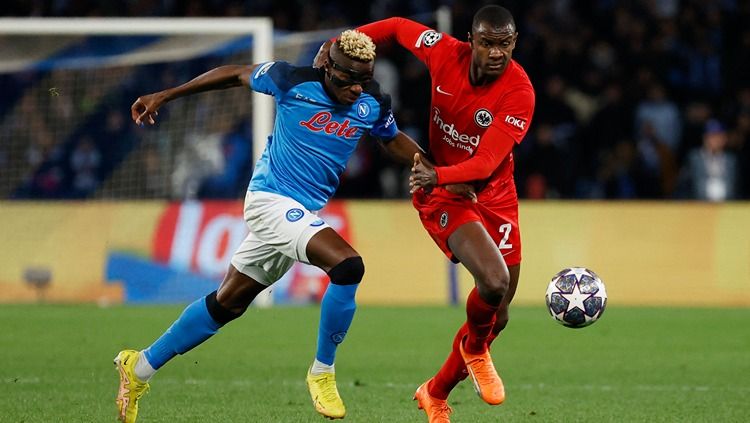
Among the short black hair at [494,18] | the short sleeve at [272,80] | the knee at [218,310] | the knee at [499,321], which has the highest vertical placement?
the short black hair at [494,18]

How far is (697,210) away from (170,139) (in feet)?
21.7

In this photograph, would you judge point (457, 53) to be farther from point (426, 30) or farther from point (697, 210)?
point (697, 210)

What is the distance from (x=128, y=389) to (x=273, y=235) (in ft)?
3.86

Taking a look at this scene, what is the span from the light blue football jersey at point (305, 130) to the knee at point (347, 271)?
1.81 ft

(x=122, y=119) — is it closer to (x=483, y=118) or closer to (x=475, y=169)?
(x=483, y=118)

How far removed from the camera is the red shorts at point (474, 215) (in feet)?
24.1

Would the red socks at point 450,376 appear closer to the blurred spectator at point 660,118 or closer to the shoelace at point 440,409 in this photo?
the shoelace at point 440,409

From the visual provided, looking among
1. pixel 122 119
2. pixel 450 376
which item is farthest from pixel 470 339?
pixel 122 119

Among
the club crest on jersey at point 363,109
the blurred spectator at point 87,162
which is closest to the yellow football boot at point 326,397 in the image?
the club crest on jersey at point 363,109

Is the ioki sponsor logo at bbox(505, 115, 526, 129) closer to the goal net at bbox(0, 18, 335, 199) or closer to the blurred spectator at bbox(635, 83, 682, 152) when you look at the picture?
the goal net at bbox(0, 18, 335, 199)

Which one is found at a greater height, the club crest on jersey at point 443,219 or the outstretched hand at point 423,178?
the outstretched hand at point 423,178

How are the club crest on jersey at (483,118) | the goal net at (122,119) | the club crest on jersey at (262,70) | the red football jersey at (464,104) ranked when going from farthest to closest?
the goal net at (122,119)
the club crest on jersey at (483,118)
the red football jersey at (464,104)
the club crest on jersey at (262,70)

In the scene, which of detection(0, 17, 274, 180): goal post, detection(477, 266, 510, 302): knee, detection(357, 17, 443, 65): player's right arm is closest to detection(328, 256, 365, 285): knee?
detection(477, 266, 510, 302): knee

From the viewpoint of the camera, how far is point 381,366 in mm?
9984
